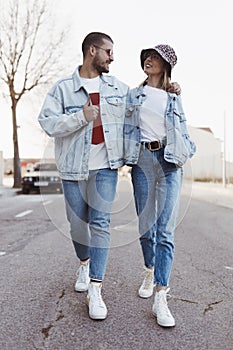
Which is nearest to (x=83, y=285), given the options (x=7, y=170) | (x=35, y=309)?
(x=35, y=309)

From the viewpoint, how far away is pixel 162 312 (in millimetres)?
2953

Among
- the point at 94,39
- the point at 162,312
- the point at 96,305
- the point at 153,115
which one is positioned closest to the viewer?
Result: the point at 162,312

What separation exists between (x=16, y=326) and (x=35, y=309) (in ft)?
1.13

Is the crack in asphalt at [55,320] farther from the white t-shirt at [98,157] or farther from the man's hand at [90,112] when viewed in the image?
the man's hand at [90,112]

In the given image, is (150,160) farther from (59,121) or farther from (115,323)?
(115,323)

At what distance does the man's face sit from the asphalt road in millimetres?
1108

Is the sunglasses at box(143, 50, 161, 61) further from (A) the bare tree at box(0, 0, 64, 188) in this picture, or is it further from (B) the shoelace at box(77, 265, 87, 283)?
(A) the bare tree at box(0, 0, 64, 188)

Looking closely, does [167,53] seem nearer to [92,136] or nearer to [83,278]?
[92,136]

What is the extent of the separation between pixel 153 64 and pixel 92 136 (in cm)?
62

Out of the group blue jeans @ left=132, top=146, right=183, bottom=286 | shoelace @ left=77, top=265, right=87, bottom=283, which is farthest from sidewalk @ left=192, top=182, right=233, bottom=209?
blue jeans @ left=132, top=146, right=183, bottom=286

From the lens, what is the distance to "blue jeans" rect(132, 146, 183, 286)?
10.3ft

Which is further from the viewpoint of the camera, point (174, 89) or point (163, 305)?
point (174, 89)

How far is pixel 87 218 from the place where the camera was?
345 centimetres

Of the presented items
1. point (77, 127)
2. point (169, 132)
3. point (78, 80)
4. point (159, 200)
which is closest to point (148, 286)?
point (159, 200)
